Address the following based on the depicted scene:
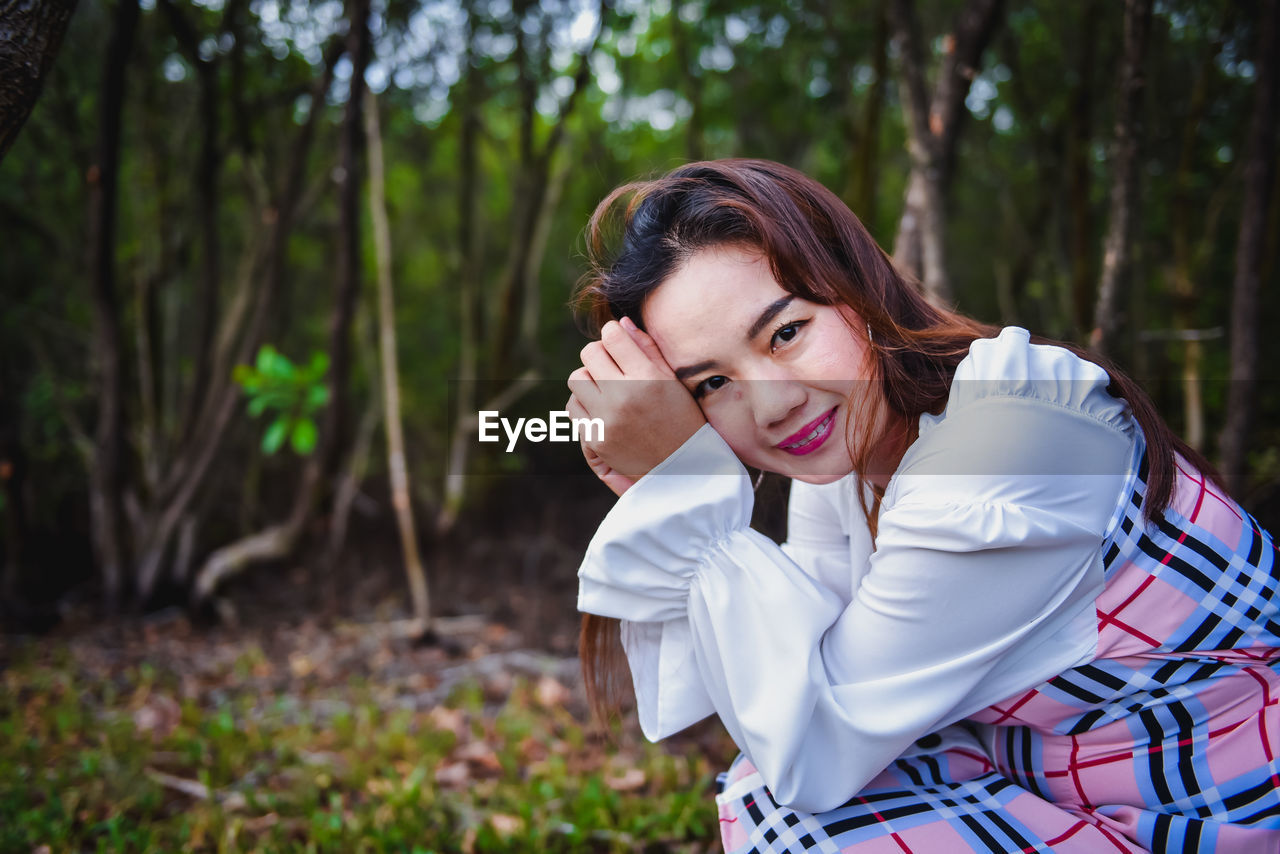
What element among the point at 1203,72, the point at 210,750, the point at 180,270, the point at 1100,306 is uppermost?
the point at 1203,72

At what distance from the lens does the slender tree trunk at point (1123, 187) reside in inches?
86.0

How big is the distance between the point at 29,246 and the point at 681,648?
4882 mm

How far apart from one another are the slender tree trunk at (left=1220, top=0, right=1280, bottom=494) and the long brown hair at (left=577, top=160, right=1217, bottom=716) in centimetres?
140

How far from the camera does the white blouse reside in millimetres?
1012

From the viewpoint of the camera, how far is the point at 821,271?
1180 mm

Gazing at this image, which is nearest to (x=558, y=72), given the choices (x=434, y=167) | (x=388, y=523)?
(x=434, y=167)

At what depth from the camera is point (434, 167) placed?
6926 mm

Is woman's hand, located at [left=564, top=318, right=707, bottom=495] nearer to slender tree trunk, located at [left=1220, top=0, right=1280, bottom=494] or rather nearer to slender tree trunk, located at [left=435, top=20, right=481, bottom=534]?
slender tree trunk, located at [left=1220, top=0, right=1280, bottom=494]

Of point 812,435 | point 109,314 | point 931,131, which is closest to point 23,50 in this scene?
point 812,435

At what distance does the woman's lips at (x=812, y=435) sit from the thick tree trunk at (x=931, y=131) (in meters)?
1.49

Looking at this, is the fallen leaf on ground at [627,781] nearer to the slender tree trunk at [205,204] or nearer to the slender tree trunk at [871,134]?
the slender tree trunk at [871,134]

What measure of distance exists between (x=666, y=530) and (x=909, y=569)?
1.10ft

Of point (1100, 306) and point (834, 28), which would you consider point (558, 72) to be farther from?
point (1100, 306)

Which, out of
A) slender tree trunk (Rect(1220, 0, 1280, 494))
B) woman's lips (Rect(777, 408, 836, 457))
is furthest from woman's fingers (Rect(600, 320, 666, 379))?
slender tree trunk (Rect(1220, 0, 1280, 494))
